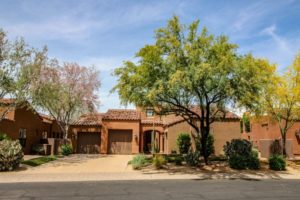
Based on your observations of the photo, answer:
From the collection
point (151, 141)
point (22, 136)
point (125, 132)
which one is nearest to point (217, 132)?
point (151, 141)

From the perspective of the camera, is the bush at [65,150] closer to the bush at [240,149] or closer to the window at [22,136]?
the window at [22,136]

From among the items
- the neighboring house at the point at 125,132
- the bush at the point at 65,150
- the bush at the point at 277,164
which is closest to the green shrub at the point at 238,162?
the bush at the point at 277,164

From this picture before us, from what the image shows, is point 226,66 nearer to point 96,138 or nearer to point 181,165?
point 181,165

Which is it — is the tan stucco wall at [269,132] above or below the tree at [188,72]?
below

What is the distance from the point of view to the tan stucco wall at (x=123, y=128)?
107 ft

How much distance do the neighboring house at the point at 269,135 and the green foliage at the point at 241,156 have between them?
27.3ft

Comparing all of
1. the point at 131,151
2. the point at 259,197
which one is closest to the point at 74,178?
the point at 259,197

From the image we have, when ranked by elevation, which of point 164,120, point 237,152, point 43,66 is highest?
point 43,66

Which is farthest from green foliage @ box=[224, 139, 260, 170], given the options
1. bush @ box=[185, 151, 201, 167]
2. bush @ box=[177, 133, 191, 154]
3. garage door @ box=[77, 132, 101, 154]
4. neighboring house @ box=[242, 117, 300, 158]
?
garage door @ box=[77, 132, 101, 154]

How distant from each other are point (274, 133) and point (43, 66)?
95.1 feet

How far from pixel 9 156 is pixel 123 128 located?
1621cm

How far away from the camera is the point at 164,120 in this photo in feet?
123

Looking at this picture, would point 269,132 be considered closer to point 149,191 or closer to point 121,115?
point 121,115

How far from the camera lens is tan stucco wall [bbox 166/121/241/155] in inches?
1277
